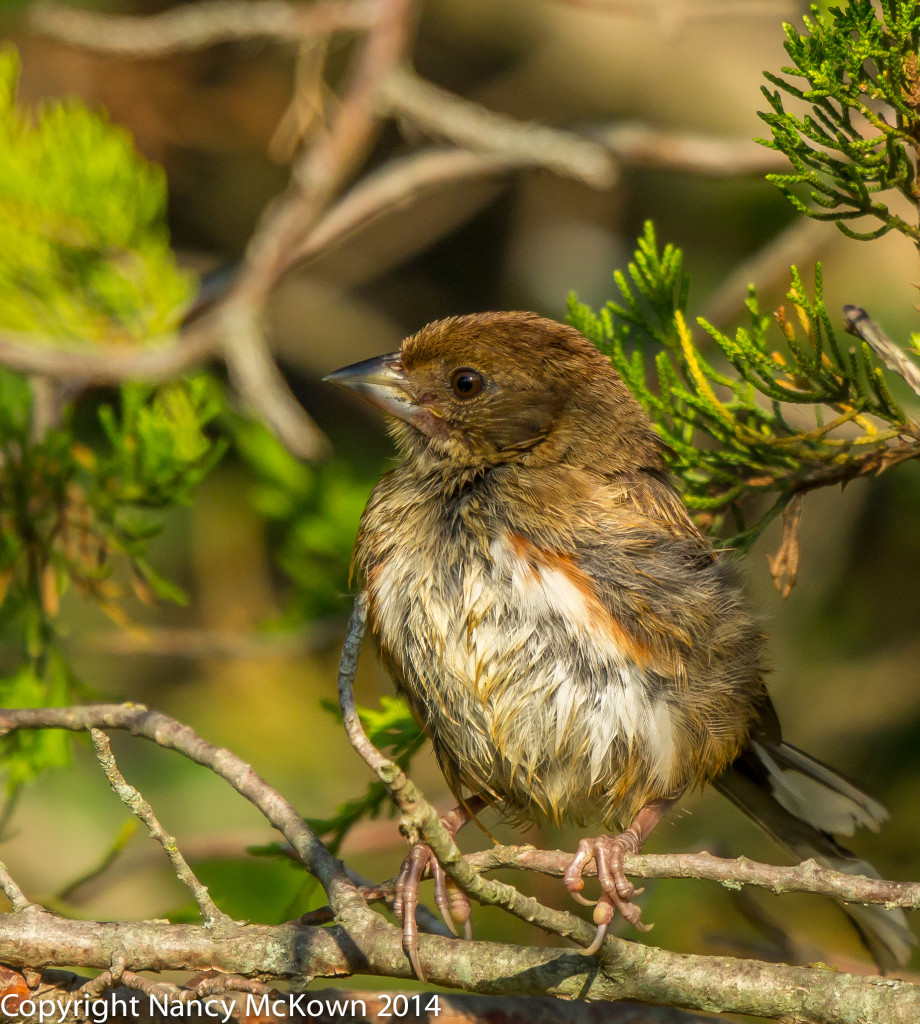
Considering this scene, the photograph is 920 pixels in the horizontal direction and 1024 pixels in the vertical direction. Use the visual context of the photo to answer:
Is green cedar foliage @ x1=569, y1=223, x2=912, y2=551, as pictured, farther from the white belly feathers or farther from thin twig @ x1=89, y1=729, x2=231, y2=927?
thin twig @ x1=89, y1=729, x2=231, y2=927

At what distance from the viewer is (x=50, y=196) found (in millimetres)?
3383

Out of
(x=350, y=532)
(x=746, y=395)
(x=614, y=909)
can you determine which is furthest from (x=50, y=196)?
(x=614, y=909)

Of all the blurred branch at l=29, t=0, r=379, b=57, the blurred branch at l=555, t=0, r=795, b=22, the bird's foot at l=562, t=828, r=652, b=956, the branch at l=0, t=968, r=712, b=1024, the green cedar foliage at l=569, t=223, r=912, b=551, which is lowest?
the branch at l=0, t=968, r=712, b=1024

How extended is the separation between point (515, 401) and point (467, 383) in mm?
146

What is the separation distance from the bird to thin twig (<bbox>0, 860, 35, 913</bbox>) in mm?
735

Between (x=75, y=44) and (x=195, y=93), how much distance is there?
1700 mm

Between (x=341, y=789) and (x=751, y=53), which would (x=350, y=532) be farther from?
(x=751, y=53)

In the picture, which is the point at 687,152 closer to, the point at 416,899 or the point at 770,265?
the point at 770,265

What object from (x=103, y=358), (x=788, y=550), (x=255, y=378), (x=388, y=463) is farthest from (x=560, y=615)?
(x=388, y=463)

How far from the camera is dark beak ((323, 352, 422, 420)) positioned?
2965mm

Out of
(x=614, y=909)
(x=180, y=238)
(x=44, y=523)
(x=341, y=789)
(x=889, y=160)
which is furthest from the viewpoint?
(x=180, y=238)

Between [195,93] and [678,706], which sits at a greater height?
[195,93]

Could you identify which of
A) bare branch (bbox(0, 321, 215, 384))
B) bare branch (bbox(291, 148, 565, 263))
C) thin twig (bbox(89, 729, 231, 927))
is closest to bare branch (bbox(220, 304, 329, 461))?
bare branch (bbox(0, 321, 215, 384))

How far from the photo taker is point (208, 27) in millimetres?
3840
